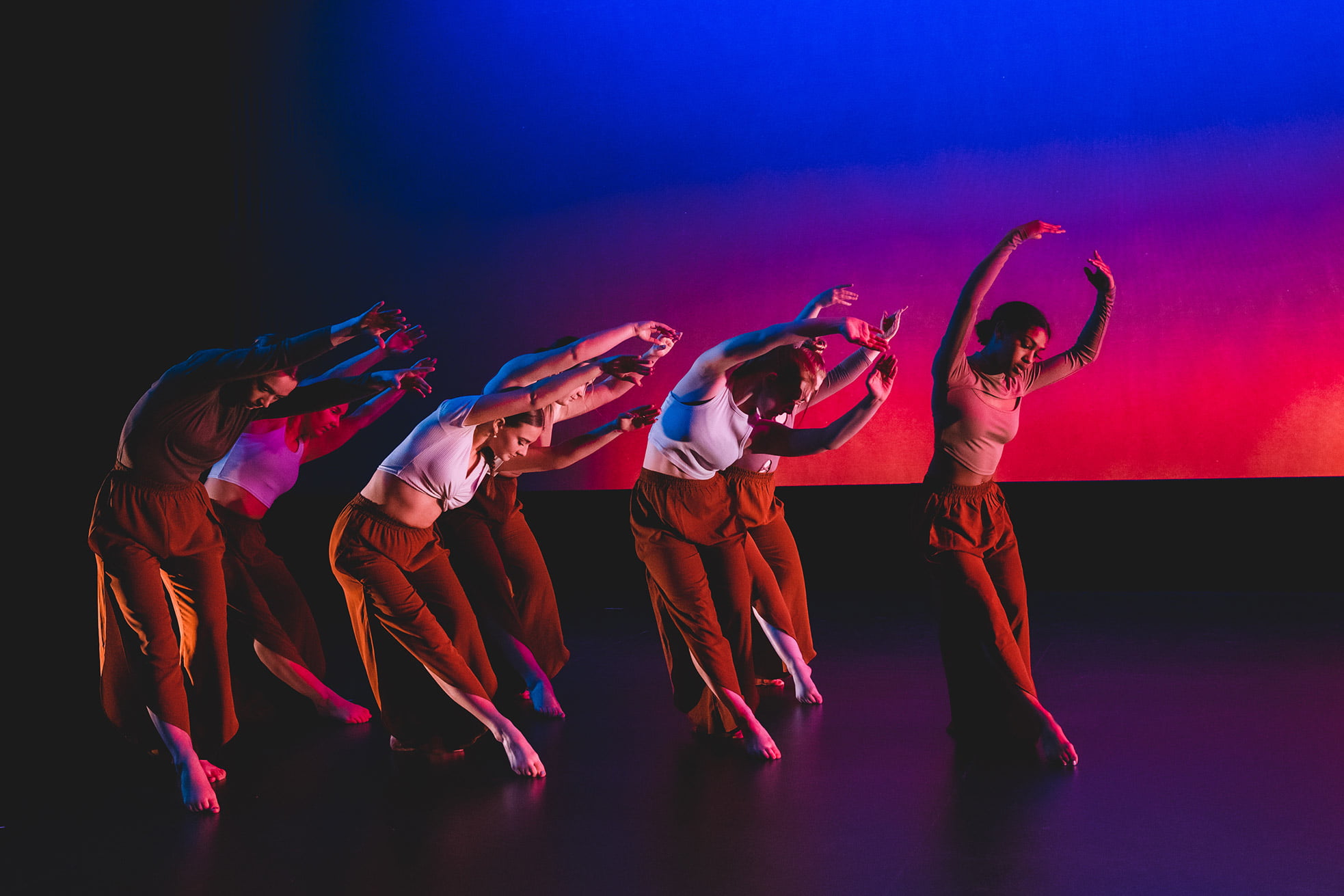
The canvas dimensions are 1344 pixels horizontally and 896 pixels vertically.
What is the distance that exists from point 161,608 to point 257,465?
0.86m

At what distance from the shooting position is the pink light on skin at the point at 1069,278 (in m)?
4.69

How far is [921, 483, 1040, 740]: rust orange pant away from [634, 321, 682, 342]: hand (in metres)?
0.81

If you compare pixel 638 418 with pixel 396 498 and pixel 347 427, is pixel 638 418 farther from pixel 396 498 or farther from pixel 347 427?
pixel 347 427

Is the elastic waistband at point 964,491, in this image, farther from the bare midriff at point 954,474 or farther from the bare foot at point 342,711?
the bare foot at point 342,711

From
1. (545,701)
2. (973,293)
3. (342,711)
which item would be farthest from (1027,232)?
(342,711)

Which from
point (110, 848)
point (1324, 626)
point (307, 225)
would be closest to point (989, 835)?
point (110, 848)

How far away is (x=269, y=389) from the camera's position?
2.65 metres

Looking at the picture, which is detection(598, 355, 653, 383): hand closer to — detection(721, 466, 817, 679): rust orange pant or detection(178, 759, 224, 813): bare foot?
detection(721, 466, 817, 679): rust orange pant

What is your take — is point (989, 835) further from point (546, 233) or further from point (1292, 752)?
point (546, 233)

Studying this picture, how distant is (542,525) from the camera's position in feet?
20.1

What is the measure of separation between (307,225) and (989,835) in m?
4.85

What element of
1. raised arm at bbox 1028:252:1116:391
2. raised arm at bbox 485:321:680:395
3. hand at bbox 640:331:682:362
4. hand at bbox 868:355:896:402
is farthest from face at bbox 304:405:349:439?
raised arm at bbox 1028:252:1116:391

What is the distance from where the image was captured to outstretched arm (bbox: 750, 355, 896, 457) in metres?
2.85

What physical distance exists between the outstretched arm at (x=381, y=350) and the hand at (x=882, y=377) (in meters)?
1.16
